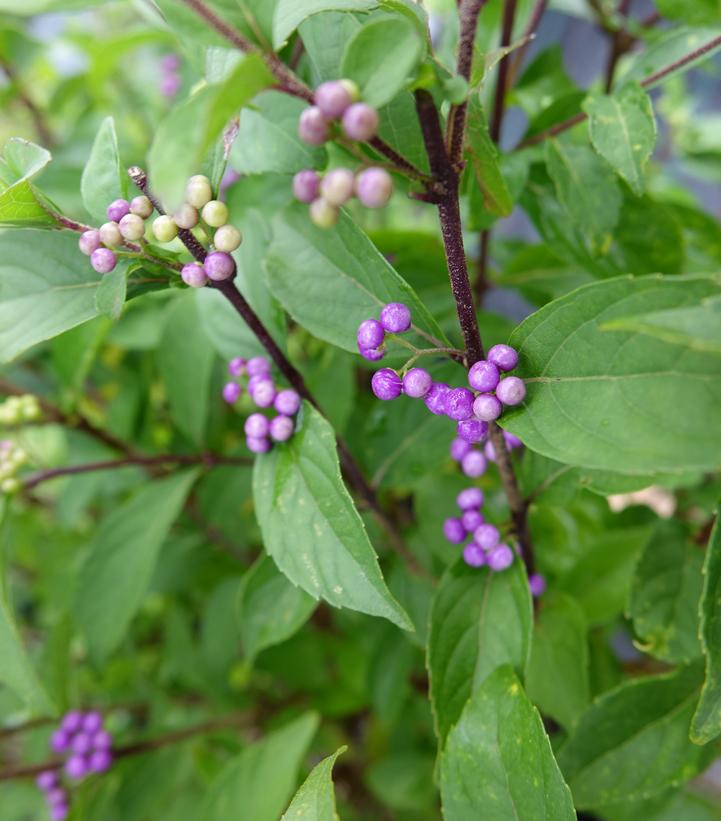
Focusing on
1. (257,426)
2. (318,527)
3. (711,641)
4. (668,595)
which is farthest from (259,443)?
(668,595)

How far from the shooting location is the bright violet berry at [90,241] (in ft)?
2.11

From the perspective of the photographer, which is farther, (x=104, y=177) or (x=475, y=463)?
(x=475, y=463)

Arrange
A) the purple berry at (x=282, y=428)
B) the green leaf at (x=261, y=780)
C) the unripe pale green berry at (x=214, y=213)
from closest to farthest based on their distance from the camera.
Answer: the unripe pale green berry at (x=214, y=213), the purple berry at (x=282, y=428), the green leaf at (x=261, y=780)

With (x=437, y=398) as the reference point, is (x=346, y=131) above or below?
above

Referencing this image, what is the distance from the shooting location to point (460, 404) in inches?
24.2

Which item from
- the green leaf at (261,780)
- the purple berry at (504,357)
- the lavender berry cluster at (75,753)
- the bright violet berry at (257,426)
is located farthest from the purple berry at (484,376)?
the lavender berry cluster at (75,753)

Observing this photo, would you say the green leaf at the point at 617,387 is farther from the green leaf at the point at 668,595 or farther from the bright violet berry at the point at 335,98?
the green leaf at the point at 668,595

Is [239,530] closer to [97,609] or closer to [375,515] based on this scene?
[97,609]

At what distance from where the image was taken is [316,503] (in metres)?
0.69

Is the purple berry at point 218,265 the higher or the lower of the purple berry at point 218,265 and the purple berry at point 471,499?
the higher

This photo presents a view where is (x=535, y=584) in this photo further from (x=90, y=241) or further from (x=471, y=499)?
(x=90, y=241)

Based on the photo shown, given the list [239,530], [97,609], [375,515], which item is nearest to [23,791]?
[97,609]

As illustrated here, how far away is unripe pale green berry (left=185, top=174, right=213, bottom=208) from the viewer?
0.60 metres

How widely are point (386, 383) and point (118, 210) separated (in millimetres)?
291
